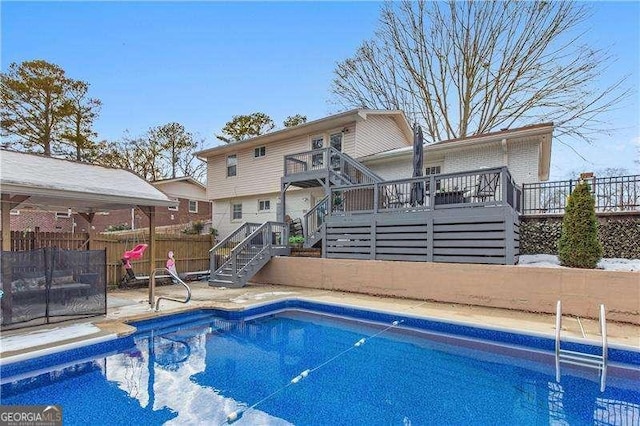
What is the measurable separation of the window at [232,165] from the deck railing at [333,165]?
455cm

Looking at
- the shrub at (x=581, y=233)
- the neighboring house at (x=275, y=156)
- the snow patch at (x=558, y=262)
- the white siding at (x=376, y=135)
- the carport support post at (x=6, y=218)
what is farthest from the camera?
the neighboring house at (x=275, y=156)

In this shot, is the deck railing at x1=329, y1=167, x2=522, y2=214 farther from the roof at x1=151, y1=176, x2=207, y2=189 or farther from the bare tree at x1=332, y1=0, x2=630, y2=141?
the roof at x1=151, y1=176, x2=207, y2=189

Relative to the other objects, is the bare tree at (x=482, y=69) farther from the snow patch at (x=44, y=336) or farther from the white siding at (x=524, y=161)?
the snow patch at (x=44, y=336)

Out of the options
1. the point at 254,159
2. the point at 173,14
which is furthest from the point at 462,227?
the point at 254,159

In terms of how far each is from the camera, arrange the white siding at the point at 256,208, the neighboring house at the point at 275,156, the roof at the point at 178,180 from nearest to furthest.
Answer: the neighboring house at the point at 275,156, the white siding at the point at 256,208, the roof at the point at 178,180

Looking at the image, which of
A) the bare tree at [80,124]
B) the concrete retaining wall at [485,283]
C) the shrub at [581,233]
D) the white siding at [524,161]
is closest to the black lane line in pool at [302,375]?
the concrete retaining wall at [485,283]

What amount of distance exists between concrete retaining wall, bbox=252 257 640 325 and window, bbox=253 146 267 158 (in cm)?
741

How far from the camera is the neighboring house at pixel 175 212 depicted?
82.5 ft

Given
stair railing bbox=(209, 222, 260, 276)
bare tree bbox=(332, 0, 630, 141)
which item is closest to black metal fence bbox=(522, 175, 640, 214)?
Result: stair railing bbox=(209, 222, 260, 276)

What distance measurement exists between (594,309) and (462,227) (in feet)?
9.76

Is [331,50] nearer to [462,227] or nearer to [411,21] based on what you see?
[411,21]

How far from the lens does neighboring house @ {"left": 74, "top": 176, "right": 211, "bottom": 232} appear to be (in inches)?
990
